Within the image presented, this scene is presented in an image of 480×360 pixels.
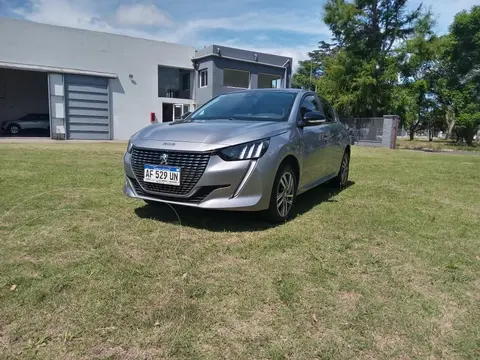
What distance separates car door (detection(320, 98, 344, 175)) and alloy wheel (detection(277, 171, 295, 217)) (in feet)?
4.53

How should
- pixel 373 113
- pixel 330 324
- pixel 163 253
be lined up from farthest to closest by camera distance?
1. pixel 373 113
2. pixel 163 253
3. pixel 330 324

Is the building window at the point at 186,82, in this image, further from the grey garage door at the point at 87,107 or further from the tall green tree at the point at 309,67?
the tall green tree at the point at 309,67

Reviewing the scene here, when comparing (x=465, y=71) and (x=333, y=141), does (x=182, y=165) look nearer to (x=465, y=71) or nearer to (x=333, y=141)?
(x=333, y=141)

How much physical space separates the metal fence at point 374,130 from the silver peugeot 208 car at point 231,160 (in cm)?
1788

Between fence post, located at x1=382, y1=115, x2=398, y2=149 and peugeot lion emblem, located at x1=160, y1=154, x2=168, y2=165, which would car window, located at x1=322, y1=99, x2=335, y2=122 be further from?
fence post, located at x1=382, y1=115, x2=398, y2=149

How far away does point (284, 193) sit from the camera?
159 inches

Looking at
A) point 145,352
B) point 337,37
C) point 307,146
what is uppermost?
point 337,37

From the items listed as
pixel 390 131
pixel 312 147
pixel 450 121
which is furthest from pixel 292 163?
pixel 450 121

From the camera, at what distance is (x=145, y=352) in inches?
73.4

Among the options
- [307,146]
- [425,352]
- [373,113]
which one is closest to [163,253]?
[425,352]

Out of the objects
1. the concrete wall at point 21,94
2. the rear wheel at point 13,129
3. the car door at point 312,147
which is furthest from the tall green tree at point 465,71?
the rear wheel at point 13,129

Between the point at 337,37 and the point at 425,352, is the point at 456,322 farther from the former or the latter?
the point at 337,37

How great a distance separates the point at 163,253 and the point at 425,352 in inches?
77.7

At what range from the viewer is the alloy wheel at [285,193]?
13.0 ft
